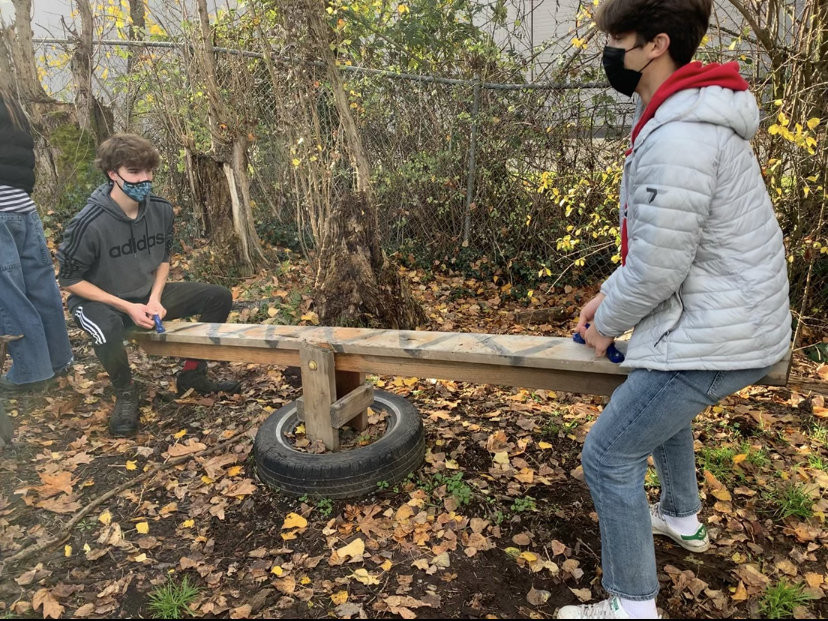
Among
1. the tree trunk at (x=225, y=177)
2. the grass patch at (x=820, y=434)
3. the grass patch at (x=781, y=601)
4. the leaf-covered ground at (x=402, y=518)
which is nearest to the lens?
the grass patch at (x=781, y=601)

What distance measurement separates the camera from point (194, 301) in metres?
4.16

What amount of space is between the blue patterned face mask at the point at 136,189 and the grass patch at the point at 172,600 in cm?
240

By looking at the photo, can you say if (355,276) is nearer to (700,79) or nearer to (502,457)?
(502,457)

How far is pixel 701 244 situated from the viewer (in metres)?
1.78

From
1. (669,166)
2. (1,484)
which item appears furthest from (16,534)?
(669,166)

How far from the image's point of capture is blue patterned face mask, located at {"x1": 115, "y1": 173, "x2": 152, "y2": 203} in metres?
3.74

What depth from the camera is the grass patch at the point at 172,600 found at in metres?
2.39

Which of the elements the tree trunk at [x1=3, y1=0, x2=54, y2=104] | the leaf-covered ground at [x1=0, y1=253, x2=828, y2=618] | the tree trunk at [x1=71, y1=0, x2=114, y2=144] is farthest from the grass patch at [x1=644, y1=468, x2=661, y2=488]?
the tree trunk at [x1=71, y1=0, x2=114, y2=144]

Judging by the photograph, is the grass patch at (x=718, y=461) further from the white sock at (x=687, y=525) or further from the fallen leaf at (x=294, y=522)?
the fallen leaf at (x=294, y=522)

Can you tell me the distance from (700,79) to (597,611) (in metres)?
1.85

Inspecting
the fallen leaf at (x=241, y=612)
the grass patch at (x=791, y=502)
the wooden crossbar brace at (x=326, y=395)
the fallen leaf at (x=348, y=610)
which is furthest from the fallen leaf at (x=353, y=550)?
the grass patch at (x=791, y=502)

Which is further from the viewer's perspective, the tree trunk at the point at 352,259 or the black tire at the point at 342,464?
the tree trunk at the point at 352,259

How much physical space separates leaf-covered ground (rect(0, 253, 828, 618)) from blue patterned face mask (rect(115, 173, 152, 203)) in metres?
1.44

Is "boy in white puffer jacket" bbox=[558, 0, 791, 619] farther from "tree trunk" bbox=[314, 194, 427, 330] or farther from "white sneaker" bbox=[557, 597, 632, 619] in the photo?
"tree trunk" bbox=[314, 194, 427, 330]
